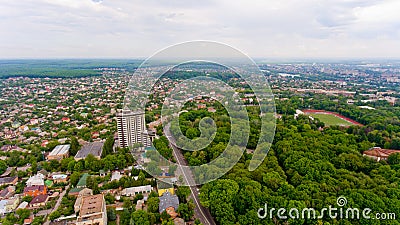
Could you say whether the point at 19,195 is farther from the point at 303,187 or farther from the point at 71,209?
the point at 303,187

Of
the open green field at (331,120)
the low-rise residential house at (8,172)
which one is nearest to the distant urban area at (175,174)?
the low-rise residential house at (8,172)

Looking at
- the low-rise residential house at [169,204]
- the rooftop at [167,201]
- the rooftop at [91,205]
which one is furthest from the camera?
the rooftop at [167,201]

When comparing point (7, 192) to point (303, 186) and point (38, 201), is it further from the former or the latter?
point (303, 186)

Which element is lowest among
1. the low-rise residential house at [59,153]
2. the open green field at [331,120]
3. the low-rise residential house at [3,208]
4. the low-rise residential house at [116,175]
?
the low-rise residential house at [3,208]

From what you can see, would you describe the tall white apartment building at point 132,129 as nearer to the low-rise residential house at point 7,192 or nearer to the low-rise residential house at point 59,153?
the low-rise residential house at point 59,153

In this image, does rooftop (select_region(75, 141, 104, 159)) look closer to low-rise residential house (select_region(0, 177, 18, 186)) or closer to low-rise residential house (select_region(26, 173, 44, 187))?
low-rise residential house (select_region(26, 173, 44, 187))

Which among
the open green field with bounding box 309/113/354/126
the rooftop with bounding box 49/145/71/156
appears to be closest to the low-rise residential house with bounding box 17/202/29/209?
the rooftop with bounding box 49/145/71/156
